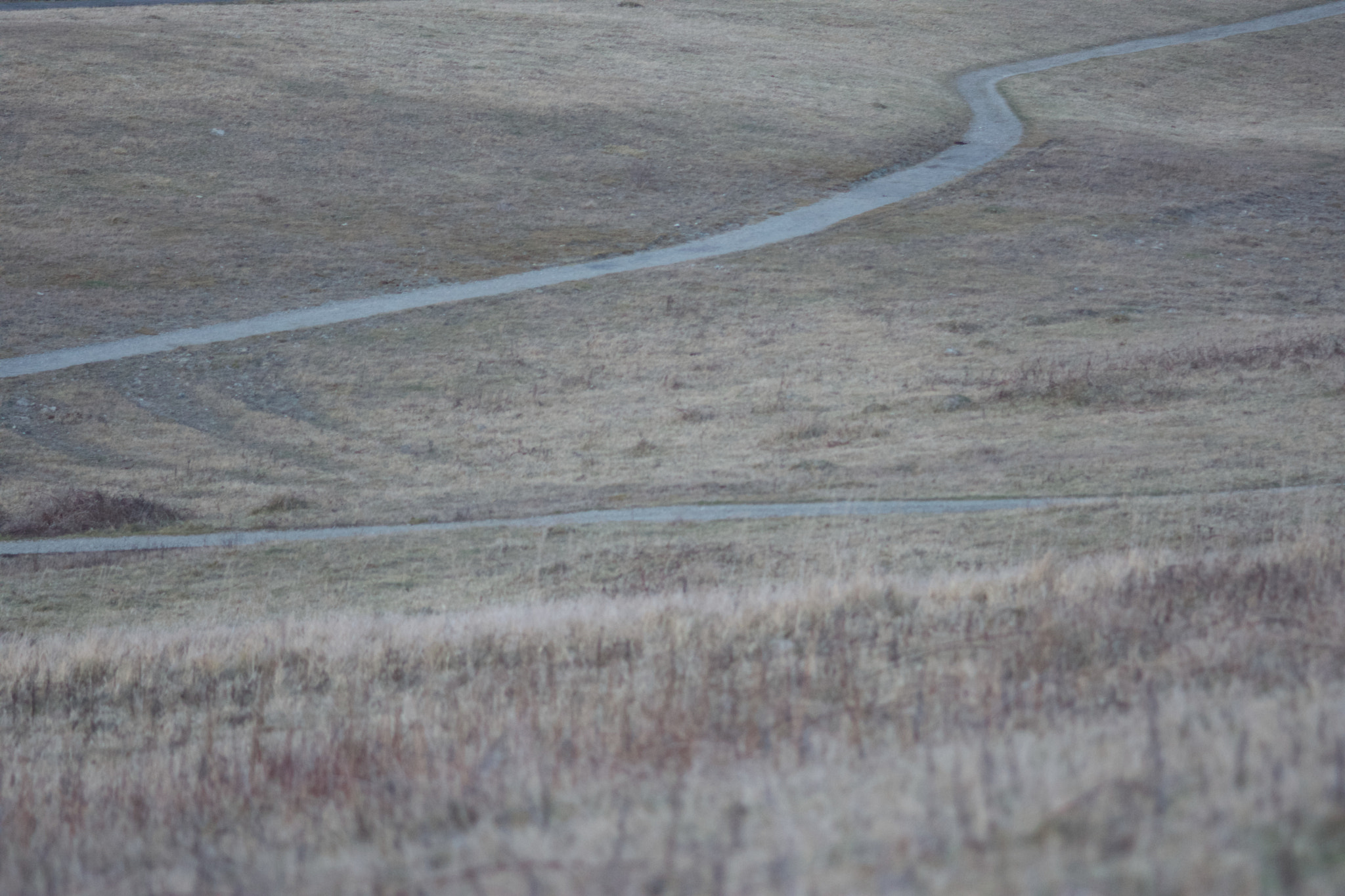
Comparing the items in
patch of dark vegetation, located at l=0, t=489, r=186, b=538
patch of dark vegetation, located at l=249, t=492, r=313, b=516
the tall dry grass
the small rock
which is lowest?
patch of dark vegetation, located at l=0, t=489, r=186, b=538

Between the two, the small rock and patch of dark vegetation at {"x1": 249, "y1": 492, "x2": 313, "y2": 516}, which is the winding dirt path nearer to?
patch of dark vegetation at {"x1": 249, "y1": 492, "x2": 313, "y2": 516}

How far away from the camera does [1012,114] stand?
54.8 m

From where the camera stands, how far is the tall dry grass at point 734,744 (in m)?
3.40

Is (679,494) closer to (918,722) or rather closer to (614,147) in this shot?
(918,722)

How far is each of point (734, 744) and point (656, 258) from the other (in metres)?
31.2

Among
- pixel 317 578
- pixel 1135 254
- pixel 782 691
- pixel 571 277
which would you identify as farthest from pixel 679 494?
pixel 1135 254

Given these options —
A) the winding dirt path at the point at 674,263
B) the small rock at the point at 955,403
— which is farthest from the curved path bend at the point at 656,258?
the small rock at the point at 955,403

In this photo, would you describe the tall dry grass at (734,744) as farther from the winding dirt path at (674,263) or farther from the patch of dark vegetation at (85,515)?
the patch of dark vegetation at (85,515)

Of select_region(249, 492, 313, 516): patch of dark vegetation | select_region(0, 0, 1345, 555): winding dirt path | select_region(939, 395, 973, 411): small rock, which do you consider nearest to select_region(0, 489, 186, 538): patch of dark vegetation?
select_region(0, 0, 1345, 555): winding dirt path

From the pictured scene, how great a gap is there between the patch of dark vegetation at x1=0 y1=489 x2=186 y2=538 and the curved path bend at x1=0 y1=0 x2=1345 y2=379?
381 inches

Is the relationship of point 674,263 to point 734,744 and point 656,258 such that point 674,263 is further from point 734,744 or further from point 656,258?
point 734,744

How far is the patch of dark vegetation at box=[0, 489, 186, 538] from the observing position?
57.1ft

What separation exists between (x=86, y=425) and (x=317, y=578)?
12.4 meters

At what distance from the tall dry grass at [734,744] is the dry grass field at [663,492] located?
0.11ft
